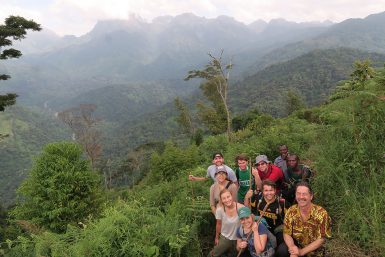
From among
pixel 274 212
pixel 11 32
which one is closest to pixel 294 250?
pixel 274 212

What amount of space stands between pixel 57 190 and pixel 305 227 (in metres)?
10.3

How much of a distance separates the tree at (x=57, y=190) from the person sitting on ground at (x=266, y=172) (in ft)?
28.6

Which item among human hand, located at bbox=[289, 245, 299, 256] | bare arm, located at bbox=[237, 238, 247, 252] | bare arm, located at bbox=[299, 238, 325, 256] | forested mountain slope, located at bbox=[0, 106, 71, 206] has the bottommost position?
forested mountain slope, located at bbox=[0, 106, 71, 206]

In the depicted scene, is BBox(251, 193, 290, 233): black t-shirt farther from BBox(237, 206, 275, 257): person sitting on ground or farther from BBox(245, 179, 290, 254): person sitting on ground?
BBox(237, 206, 275, 257): person sitting on ground

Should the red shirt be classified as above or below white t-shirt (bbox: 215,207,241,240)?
above

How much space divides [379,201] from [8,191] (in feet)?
378

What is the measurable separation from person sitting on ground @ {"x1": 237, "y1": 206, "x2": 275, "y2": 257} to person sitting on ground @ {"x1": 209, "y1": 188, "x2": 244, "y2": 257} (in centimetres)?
30

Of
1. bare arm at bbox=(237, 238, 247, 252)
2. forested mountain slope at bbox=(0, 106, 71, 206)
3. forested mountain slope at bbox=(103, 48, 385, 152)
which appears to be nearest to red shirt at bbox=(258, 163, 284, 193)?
bare arm at bbox=(237, 238, 247, 252)

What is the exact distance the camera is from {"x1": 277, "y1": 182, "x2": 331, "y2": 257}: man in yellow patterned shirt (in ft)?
13.3

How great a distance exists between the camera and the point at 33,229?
7.95 metres

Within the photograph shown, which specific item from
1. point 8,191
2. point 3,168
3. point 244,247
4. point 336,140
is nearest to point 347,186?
point 336,140

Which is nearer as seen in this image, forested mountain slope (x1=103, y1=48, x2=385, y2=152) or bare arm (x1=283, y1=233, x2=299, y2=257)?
bare arm (x1=283, y1=233, x2=299, y2=257)

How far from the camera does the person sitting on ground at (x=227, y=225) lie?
4.76m

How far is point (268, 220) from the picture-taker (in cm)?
473
